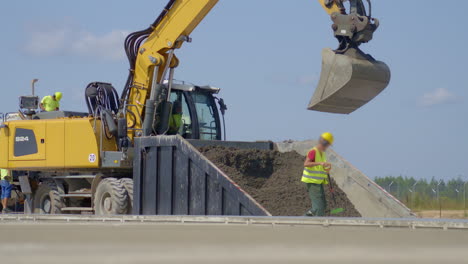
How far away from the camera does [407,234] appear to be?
259 inches

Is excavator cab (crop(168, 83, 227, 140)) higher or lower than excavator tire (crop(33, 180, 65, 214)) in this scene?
higher

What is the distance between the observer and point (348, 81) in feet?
40.1

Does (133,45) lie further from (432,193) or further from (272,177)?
(432,193)

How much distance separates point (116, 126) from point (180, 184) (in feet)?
10.0

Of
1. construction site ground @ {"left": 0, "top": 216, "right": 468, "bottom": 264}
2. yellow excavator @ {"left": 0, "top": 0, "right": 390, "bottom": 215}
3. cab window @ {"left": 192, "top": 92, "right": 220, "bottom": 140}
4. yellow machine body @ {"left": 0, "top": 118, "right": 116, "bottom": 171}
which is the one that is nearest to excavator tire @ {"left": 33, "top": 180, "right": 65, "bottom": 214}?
yellow excavator @ {"left": 0, "top": 0, "right": 390, "bottom": 215}

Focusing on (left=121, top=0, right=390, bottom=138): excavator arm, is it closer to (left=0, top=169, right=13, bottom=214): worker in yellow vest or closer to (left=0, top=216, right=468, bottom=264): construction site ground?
(left=0, top=169, right=13, bottom=214): worker in yellow vest

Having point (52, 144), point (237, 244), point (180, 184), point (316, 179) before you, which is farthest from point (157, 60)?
point (237, 244)

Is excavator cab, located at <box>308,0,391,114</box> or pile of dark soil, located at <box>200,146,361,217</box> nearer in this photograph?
excavator cab, located at <box>308,0,391,114</box>

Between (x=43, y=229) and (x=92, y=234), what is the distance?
0.81 metres

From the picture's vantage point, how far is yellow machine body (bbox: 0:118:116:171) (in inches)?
645

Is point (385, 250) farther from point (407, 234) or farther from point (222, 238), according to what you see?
point (222, 238)

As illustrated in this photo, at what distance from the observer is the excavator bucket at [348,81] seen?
1229 cm

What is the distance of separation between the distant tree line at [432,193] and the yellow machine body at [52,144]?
1196 centimetres

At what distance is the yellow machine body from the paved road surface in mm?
8807
